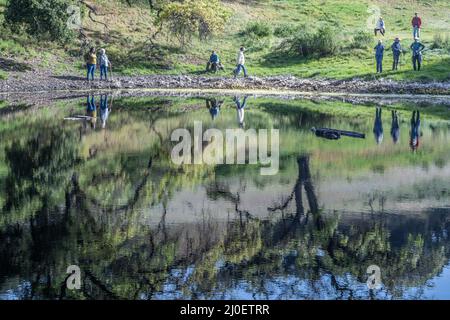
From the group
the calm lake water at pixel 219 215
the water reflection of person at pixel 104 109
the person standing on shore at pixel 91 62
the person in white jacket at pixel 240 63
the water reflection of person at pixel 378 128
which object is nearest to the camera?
the calm lake water at pixel 219 215

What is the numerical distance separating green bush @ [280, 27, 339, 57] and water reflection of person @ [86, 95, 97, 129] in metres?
17.7

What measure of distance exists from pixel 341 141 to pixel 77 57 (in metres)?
29.1

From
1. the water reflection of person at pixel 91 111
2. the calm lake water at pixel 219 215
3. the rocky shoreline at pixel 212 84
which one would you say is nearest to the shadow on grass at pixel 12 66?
the rocky shoreline at pixel 212 84

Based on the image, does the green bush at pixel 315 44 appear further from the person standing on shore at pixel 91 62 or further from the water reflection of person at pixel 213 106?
the person standing on shore at pixel 91 62

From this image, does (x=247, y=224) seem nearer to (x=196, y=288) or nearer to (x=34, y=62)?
(x=196, y=288)

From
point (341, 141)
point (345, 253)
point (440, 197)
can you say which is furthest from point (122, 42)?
point (345, 253)

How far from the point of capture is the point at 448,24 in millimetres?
74125

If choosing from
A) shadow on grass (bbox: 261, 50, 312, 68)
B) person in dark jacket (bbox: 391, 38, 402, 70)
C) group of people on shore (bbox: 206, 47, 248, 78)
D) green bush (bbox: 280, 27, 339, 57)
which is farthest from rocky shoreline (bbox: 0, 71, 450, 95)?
green bush (bbox: 280, 27, 339, 57)

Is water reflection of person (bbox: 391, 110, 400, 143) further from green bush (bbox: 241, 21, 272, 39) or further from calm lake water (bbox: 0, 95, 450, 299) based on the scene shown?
green bush (bbox: 241, 21, 272, 39)

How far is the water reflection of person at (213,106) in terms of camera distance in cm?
4238

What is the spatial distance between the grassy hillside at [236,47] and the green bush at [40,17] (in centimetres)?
129

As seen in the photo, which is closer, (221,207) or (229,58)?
Result: (221,207)

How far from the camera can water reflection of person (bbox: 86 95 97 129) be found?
38869mm

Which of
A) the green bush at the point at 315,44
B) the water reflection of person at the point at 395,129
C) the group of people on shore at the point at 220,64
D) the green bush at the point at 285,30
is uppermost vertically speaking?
the green bush at the point at 285,30
